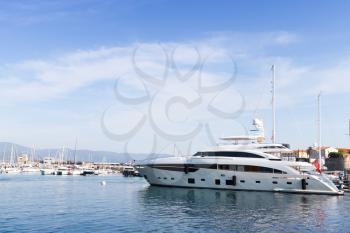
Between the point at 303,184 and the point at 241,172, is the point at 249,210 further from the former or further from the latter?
the point at 241,172

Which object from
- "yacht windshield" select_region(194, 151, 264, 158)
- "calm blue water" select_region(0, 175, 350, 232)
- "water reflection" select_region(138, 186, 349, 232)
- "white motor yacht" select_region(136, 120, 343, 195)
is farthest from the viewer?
"yacht windshield" select_region(194, 151, 264, 158)

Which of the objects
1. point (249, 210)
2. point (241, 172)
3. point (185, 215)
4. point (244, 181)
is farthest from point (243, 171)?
point (185, 215)

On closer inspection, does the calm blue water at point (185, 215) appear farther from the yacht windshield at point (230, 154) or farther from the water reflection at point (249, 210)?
the yacht windshield at point (230, 154)

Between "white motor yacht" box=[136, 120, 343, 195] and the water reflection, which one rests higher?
"white motor yacht" box=[136, 120, 343, 195]

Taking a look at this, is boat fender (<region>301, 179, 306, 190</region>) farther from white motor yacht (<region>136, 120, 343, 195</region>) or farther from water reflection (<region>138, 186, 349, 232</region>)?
water reflection (<region>138, 186, 349, 232</region>)

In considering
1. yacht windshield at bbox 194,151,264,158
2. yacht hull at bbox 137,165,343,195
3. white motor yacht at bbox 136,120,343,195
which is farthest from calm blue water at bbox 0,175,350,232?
yacht windshield at bbox 194,151,264,158

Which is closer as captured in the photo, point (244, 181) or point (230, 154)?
point (244, 181)

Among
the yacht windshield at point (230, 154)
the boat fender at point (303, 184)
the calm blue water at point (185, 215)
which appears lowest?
the calm blue water at point (185, 215)

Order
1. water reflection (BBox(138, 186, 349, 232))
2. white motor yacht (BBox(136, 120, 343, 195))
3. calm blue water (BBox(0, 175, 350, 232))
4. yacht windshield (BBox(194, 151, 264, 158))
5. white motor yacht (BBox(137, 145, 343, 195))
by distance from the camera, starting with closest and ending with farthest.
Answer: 1. calm blue water (BBox(0, 175, 350, 232))
2. water reflection (BBox(138, 186, 349, 232))
3. white motor yacht (BBox(137, 145, 343, 195))
4. white motor yacht (BBox(136, 120, 343, 195))
5. yacht windshield (BBox(194, 151, 264, 158))

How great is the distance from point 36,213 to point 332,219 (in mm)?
23358

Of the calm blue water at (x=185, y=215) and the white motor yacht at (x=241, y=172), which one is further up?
the white motor yacht at (x=241, y=172)

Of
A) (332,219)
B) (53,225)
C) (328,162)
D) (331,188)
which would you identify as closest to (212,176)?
(331,188)

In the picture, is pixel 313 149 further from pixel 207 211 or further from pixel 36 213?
pixel 36 213

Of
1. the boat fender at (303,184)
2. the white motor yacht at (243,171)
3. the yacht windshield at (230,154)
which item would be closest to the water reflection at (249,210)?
the boat fender at (303,184)
